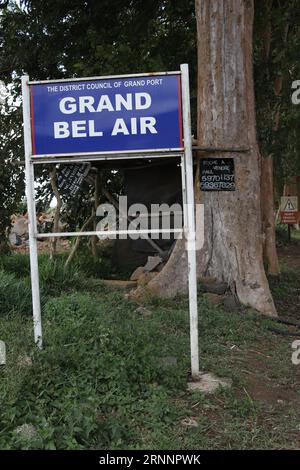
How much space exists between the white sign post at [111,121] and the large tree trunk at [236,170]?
9.17ft

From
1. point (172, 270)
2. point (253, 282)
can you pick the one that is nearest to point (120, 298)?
point (172, 270)

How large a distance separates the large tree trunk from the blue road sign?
2.92m

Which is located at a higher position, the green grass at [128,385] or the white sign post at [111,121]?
the white sign post at [111,121]

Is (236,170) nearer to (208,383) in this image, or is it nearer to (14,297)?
(14,297)

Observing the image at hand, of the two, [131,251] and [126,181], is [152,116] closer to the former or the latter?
[126,181]

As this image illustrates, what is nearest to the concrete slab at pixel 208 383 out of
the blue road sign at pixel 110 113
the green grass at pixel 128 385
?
the green grass at pixel 128 385

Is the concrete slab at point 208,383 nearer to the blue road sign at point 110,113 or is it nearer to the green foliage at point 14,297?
the blue road sign at point 110,113

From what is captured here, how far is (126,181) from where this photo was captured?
34.8ft

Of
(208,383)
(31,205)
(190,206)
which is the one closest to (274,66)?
(190,206)

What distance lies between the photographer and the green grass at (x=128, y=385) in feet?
12.9

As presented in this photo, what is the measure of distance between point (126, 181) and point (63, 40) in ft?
10.2

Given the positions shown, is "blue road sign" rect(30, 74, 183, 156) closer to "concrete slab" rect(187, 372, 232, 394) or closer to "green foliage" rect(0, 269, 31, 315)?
"concrete slab" rect(187, 372, 232, 394)

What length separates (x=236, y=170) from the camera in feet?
26.3
